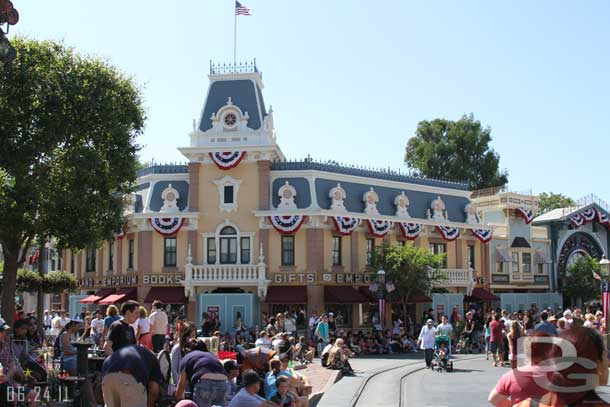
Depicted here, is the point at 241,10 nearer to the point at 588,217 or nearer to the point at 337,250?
the point at 337,250

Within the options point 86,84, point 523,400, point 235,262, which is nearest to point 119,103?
point 86,84

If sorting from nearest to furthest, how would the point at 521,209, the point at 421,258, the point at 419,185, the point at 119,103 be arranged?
the point at 119,103
the point at 421,258
the point at 419,185
the point at 521,209

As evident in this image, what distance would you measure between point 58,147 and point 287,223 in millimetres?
13716

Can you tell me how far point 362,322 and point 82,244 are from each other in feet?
55.6

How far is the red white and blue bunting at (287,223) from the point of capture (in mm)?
34281

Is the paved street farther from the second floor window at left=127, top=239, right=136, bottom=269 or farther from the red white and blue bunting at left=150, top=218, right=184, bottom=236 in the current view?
the second floor window at left=127, top=239, right=136, bottom=269

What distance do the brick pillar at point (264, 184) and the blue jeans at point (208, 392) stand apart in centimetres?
2576

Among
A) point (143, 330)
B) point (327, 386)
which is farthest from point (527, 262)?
point (143, 330)

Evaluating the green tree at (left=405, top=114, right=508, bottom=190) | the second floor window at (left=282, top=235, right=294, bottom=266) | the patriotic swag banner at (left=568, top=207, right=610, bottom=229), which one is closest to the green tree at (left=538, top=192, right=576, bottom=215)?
the green tree at (left=405, top=114, right=508, bottom=190)

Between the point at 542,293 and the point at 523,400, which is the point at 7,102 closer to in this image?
the point at 523,400

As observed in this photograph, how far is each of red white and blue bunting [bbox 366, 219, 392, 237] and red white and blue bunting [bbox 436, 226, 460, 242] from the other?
3704mm

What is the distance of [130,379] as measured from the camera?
24.9ft

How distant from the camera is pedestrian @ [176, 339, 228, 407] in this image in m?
Answer: 9.17

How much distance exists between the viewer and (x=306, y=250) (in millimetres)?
34844
